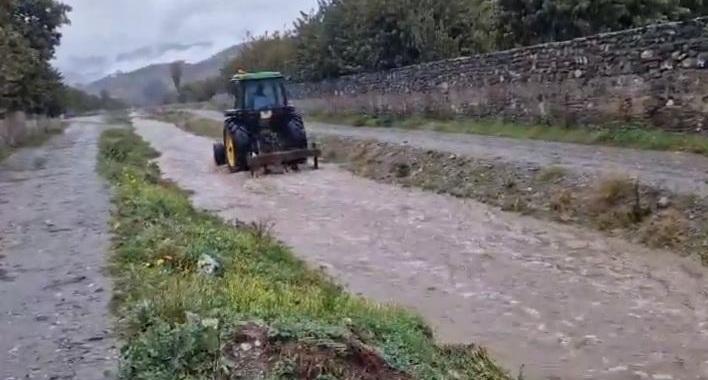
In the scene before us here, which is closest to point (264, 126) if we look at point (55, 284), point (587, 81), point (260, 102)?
point (260, 102)

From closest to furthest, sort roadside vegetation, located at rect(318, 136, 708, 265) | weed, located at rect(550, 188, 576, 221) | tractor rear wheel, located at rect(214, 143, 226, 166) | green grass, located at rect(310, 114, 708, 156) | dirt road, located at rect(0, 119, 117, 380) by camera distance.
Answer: dirt road, located at rect(0, 119, 117, 380) → roadside vegetation, located at rect(318, 136, 708, 265) → weed, located at rect(550, 188, 576, 221) → green grass, located at rect(310, 114, 708, 156) → tractor rear wheel, located at rect(214, 143, 226, 166)

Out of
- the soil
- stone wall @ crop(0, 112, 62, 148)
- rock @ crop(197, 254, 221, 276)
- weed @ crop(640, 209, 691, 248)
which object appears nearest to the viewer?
the soil

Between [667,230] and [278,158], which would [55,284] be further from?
[278,158]

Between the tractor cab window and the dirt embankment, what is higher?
the tractor cab window

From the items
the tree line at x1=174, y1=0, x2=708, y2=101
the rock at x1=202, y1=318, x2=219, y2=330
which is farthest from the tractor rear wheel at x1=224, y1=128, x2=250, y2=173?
the rock at x1=202, y1=318, x2=219, y2=330

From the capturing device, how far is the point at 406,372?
5281 millimetres

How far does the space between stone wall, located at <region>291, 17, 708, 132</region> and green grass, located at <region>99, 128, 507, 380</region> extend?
8.53 m

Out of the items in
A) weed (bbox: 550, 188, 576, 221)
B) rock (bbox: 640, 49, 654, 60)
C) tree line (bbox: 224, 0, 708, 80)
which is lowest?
weed (bbox: 550, 188, 576, 221)

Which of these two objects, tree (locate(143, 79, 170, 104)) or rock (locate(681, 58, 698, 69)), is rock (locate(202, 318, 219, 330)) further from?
tree (locate(143, 79, 170, 104))

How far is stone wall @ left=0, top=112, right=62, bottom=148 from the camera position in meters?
35.0

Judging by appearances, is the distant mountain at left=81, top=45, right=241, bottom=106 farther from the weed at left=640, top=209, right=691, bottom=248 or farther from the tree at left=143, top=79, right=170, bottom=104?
the weed at left=640, top=209, right=691, bottom=248

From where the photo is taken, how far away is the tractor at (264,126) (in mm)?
21969

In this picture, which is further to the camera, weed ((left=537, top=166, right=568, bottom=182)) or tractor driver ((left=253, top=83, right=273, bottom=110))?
tractor driver ((left=253, top=83, right=273, bottom=110))

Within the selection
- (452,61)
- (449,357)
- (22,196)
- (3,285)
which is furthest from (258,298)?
(452,61)
